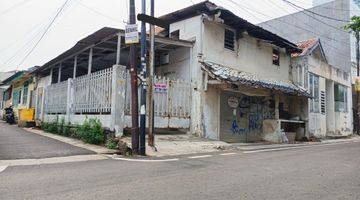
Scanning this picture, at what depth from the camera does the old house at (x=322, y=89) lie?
22.7 meters

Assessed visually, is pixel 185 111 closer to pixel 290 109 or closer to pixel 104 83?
pixel 104 83

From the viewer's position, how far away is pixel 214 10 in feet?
50.2

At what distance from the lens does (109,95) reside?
42.3 feet

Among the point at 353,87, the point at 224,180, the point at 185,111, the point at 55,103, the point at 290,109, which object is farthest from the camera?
the point at 353,87

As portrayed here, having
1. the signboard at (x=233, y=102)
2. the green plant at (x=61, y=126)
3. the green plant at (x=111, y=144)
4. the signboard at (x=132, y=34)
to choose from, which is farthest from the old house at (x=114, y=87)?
the signboard at (x=132, y=34)

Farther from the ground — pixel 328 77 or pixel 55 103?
pixel 328 77

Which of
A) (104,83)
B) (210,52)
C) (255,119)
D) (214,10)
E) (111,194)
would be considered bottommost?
(111,194)

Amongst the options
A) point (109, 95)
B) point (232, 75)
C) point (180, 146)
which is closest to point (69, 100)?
point (109, 95)

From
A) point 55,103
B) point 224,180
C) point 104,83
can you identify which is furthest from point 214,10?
point 224,180

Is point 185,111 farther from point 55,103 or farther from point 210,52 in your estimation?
point 55,103

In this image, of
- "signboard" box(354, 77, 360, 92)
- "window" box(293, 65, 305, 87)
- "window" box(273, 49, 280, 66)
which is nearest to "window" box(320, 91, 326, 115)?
"window" box(293, 65, 305, 87)

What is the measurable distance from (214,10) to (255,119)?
22.1 feet

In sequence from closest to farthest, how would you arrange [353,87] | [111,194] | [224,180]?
[111,194]
[224,180]
[353,87]

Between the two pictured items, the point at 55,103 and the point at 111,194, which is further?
the point at 55,103
